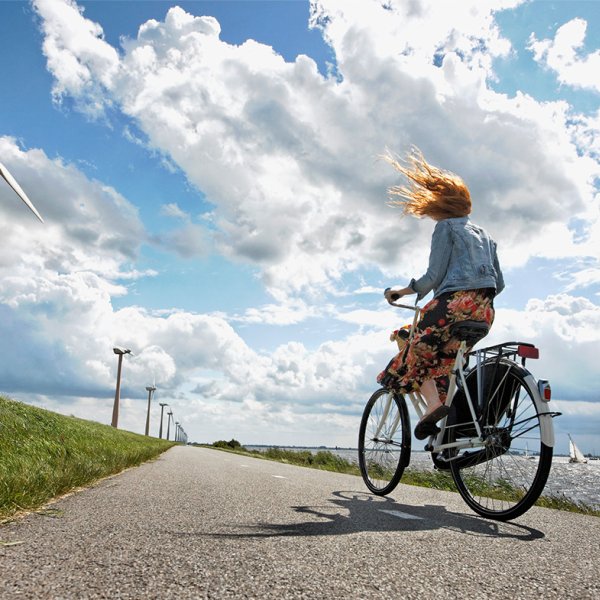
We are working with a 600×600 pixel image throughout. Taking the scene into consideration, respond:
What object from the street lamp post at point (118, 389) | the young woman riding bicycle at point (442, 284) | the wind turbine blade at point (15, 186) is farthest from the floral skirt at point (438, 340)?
the street lamp post at point (118, 389)

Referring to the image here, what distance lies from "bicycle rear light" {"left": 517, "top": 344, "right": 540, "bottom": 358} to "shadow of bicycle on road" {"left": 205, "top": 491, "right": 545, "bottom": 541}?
45.2 inches

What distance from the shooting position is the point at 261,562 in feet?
7.45

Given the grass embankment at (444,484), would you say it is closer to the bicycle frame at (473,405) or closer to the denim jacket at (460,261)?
the bicycle frame at (473,405)

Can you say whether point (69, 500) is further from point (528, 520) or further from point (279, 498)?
point (528, 520)

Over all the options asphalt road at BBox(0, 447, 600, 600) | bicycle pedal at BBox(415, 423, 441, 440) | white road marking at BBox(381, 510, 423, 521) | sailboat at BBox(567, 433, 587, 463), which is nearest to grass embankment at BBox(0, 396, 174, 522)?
asphalt road at BBox(0, 447, 600, 600)

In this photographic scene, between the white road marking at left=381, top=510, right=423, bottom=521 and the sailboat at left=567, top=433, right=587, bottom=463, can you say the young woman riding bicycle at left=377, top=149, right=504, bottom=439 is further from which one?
the sailboat at left=567, top=433, right=587, bottom=463

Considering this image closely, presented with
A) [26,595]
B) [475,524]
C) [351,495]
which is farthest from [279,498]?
[26,595]

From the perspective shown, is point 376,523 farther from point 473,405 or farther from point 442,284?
point 442,284

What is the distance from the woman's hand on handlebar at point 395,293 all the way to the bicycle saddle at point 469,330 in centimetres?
59

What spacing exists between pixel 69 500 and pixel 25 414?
17.0 feet

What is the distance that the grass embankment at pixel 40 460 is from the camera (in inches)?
142

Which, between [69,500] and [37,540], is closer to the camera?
[37,540]

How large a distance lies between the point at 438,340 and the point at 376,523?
1.68m

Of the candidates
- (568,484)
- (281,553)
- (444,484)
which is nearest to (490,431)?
(281,553)
